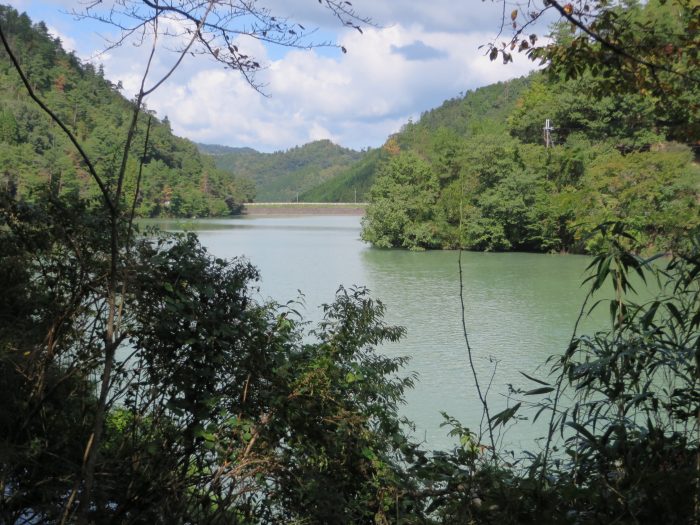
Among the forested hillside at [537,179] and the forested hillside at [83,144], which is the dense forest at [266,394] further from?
the forested hillside at [537,179]

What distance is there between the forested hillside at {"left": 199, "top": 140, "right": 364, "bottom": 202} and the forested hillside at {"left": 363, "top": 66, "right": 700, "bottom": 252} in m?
70.1

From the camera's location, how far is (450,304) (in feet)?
38.3

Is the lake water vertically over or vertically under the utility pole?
under

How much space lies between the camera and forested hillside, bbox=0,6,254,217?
11.2 feet

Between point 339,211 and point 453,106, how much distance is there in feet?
91.6

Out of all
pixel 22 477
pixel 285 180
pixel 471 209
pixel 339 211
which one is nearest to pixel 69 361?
pixel 22 477

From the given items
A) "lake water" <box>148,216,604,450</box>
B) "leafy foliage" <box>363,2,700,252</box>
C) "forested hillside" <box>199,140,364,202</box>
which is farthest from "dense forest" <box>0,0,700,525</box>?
"forested hillside" <box>199,140,364,202</box>

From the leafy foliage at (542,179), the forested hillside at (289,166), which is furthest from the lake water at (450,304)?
the forested hillside at (289,166)

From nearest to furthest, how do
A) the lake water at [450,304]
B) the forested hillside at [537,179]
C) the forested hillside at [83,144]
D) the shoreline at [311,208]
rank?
the forested hillside at [83,144] → the lake water at [450,304] → the forested hillside at [537,179] → the shoreline at [311,208]

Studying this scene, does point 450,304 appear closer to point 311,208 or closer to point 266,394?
point 266,394

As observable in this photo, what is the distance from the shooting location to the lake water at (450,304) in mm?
6094

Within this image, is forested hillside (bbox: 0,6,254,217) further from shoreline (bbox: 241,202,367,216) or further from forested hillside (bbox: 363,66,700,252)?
forested hillside (bbox: 363,66,700,252)

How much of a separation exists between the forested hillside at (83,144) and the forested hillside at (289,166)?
4799 cm

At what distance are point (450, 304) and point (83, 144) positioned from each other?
707cm
